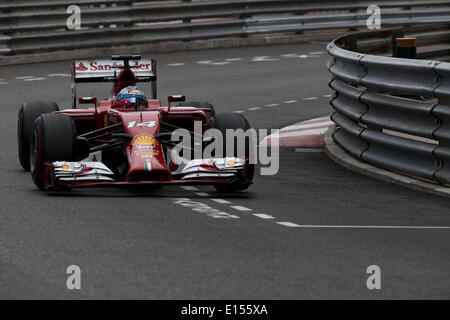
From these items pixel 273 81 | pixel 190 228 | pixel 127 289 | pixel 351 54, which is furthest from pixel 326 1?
pixel 127 289

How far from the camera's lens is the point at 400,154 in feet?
41.7

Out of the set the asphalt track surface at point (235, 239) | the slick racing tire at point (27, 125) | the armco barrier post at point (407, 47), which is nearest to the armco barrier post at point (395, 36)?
the armco barrier post at point (407, 47)

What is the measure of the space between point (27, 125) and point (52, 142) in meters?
1.52

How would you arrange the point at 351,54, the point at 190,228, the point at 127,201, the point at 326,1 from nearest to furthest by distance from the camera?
the point at 190,228 → the point at 127,201 → the point at 351,54 → the point at 326,1

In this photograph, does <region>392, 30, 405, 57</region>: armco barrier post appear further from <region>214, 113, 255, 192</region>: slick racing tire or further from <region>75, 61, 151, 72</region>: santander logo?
<region>214, 113, 255, 192</region>: slick racing tire

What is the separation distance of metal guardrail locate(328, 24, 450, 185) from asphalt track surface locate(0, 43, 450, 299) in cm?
34

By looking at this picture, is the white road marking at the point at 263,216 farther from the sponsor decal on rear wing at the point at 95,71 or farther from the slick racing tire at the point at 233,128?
the sponsor decal on rear wing at the point at 95,71

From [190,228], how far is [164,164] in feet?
6.82

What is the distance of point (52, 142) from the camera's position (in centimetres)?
1184

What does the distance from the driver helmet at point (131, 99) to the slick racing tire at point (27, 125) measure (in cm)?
79

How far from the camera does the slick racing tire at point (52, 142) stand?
11766 mm

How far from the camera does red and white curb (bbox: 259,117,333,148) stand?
15.8 metres

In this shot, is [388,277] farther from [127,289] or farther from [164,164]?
[164,164]

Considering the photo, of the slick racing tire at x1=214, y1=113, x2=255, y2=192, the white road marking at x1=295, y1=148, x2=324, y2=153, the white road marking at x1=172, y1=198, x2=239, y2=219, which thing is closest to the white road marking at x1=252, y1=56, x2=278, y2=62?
the white road marking at x1=295, y1=148, x2=324, y2=153
